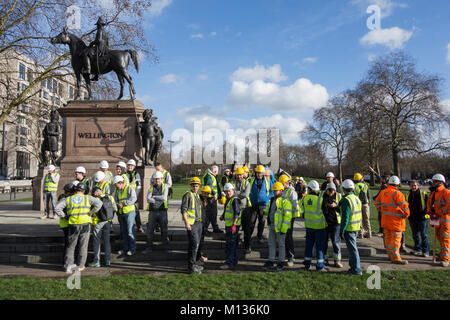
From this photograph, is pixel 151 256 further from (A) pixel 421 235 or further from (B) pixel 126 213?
(A) pixel 421 235

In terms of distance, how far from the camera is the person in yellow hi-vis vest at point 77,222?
229 inches

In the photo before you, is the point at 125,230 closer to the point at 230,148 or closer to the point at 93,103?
the point at 93,103

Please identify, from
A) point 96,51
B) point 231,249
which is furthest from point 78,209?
point 96,51

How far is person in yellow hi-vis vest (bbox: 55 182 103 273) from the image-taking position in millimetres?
5805

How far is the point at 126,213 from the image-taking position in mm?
6469

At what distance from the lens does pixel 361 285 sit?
203 inches

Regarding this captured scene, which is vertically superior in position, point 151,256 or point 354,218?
point 354,218

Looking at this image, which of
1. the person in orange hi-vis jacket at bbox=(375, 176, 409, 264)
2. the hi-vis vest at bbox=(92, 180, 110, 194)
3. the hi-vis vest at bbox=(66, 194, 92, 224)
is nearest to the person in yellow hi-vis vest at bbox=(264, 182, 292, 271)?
the person in orange hi-vis jacket at bbox=(375, 176, 409, 264)

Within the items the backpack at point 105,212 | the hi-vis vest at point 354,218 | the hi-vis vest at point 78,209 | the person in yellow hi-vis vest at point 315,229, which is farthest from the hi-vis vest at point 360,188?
the hi-vis vest at point 78,209

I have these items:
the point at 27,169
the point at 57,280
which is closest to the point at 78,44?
the point at 57,280

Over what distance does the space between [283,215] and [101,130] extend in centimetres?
792

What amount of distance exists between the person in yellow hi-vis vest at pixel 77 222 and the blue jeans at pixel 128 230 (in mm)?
740

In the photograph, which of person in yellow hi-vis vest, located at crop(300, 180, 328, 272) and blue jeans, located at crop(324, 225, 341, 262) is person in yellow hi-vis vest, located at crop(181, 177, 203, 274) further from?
blue jeans, located at crop(324, 225, 341, 262)
